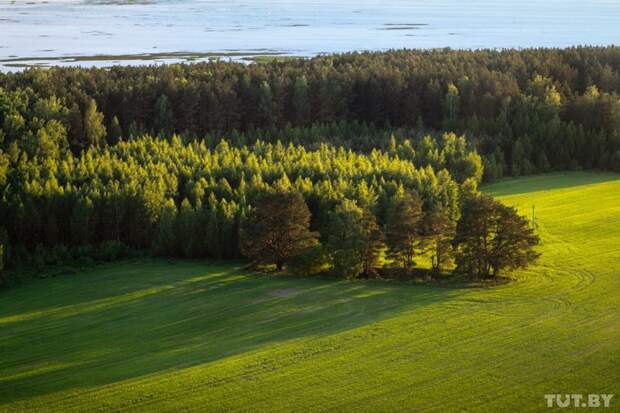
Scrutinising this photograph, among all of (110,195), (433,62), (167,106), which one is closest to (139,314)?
(110,195)

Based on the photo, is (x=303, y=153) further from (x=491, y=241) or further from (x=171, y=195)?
(x=491, y=241)

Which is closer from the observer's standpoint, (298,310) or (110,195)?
(298,310)

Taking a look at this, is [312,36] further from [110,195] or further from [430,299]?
[430,299]

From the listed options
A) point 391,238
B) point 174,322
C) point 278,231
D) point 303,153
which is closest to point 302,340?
point 174,322

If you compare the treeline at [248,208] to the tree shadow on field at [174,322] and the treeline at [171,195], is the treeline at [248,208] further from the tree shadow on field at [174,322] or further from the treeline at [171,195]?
the tree shadow on field at [174,322]

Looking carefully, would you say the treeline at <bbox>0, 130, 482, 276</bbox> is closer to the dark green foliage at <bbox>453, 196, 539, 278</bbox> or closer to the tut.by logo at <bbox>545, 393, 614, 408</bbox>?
the dark green foliage at <bbox>453, 196, 539, 278</bbox>

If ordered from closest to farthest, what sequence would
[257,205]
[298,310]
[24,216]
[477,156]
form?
1. [298,310]
2. [257,205]
3. [24,216]
4. [477,156]
